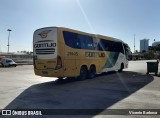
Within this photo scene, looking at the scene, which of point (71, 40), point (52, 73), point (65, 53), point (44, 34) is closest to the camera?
point (52, 73)

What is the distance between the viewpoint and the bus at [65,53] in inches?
577

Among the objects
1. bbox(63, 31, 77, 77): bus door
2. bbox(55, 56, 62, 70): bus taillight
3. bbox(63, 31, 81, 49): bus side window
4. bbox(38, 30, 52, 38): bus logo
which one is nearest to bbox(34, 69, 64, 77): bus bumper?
bbox(55, 56, 62, 70): bus taillight

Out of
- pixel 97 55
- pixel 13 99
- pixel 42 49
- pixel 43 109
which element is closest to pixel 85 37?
pixel 97 55

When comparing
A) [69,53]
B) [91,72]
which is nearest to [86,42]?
[91,72]

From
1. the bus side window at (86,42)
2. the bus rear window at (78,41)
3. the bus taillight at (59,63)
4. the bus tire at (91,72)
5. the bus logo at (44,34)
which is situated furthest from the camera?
the bus tire at (91,72)

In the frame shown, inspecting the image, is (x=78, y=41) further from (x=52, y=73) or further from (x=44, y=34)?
(x=52, y=73)

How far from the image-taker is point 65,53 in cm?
1495

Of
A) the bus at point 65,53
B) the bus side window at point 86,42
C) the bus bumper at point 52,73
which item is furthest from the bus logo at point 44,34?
the bus side window at point 86,42

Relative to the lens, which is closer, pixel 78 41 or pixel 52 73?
pixel 52 73

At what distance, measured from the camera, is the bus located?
48.1 feet

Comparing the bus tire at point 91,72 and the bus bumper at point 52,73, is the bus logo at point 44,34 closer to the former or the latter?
the bus bumper at point 52,73

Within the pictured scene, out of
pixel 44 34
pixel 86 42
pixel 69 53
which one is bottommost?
pixel 69 53

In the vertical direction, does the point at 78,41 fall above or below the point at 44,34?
below

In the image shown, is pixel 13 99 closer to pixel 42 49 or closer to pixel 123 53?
pixel 42 49
